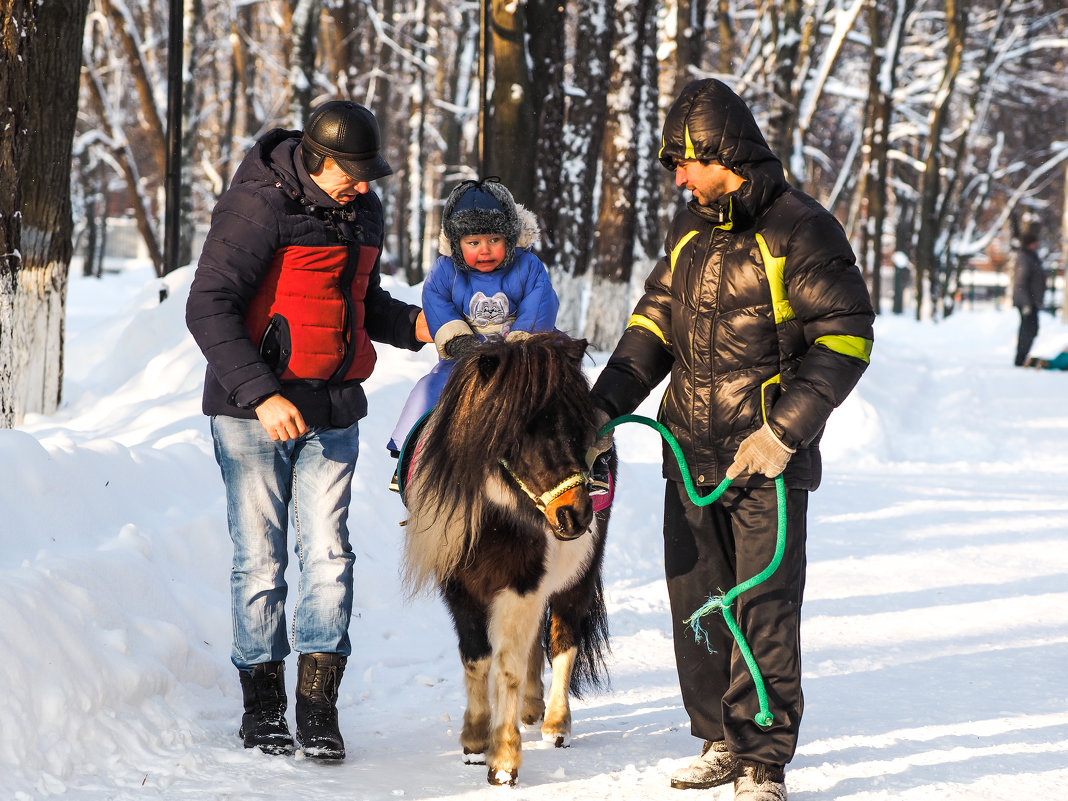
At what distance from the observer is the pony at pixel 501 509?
3.68 m

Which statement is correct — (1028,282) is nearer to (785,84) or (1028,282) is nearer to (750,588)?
(785,84)

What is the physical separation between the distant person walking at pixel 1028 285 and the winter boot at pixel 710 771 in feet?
55.7

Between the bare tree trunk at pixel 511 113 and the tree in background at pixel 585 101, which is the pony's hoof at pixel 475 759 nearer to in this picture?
the tree in background at pixel 585 101

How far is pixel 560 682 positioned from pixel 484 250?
176cm

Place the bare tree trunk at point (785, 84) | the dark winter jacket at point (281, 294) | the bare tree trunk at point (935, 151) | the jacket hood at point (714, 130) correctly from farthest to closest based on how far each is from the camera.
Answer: the bare tree trunk at point (935, 151)
the bare tree trunk at point (785, 84)
the dark winter jacket at point (281, 294)
the jacket hood at point (714, 130)

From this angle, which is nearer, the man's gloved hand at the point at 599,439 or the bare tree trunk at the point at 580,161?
the man's gloved hand at the point at 599,439

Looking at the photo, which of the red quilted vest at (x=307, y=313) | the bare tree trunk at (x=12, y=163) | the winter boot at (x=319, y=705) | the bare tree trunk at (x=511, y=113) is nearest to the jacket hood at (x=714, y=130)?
the red quilted vest at (x=307, y=313)

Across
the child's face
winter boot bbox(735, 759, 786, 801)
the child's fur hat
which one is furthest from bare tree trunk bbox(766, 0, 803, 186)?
winter boot bbox(735, 759, 786, 801)

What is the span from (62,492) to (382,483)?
2.26m

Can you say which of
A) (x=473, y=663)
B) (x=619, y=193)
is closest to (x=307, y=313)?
(x=473, y=663)

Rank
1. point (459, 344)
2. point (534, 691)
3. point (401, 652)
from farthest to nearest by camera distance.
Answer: point (401, 652) → point (534, 691) → point (459, 344)

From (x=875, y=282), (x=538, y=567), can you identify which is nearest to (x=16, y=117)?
(x=538, y=567)

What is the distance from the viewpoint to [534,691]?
4.53 metres

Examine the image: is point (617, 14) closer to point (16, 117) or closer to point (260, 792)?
point (16, 117)
